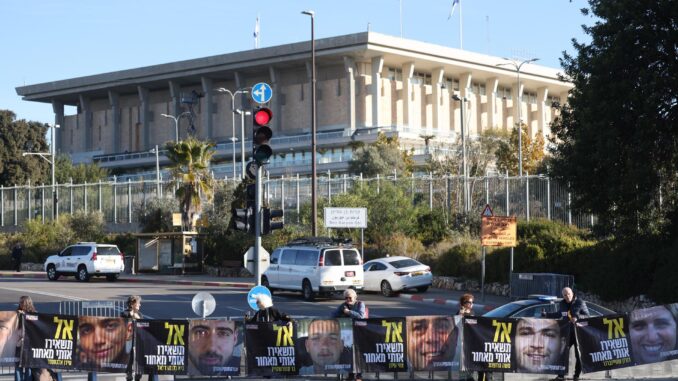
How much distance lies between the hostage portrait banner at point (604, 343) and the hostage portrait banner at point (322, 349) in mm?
3704

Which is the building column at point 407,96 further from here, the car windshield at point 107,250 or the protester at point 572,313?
the protester at point 572,313

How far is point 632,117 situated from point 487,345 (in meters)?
14.2

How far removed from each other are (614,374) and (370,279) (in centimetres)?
1939

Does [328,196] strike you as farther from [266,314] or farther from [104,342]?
[104,342]

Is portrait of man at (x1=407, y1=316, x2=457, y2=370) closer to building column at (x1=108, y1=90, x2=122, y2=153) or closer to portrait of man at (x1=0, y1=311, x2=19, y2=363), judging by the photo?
portrait of man at (x1=0, y1=311, x2=19, y2=363)

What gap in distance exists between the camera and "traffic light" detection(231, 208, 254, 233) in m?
19.6

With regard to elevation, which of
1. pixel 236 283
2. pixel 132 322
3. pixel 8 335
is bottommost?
pixel 236 283

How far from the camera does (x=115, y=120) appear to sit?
114 metres

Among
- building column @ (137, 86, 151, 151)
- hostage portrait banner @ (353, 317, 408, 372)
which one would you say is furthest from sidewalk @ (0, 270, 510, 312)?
building column @ (137, 86, 151, 151)

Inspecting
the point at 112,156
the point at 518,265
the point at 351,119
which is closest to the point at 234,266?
the point at 518,265

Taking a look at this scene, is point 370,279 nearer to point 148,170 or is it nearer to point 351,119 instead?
point 351,119

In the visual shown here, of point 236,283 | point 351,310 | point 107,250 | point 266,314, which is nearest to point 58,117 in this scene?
point 107,250

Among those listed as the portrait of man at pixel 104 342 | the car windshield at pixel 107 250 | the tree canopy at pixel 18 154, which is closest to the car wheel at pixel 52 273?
the car windshield at pixel 107 250

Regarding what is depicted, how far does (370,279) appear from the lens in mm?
36500
